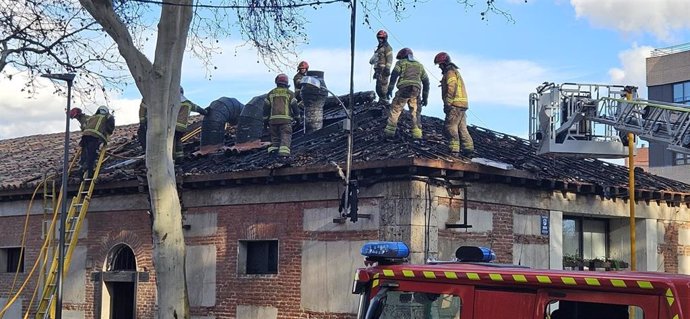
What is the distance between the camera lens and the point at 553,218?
17156mm

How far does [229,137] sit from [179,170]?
3.21m

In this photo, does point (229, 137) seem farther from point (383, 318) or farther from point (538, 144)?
point (383, 318)

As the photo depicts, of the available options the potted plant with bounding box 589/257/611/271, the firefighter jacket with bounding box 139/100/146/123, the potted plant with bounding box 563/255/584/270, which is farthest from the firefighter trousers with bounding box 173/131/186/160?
the potted plant with bounding box 589/257/611/271

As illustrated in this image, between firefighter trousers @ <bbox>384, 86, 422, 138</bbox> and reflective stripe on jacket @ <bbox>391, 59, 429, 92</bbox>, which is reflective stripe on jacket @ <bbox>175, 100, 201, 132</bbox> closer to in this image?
firefighter trousers @ <bbox>384, 86, 422, 138</bbox>

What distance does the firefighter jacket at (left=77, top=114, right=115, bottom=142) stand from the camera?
19894 mm

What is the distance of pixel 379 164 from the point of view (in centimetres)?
1452

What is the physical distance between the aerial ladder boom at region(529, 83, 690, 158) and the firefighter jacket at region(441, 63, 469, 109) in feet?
4.00

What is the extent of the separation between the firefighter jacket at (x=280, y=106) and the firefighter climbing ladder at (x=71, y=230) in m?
3.82

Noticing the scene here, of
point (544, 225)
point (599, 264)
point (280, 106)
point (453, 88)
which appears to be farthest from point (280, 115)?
point (599, 264)

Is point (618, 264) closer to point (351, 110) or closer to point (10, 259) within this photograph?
point (351, 110)

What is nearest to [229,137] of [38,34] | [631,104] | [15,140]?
[38,34]

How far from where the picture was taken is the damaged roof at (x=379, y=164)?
14.9m

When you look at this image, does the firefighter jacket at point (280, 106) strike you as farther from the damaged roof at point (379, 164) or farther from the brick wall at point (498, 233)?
the brick wall at point (498, 233)

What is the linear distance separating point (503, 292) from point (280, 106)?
1185 centimetres
